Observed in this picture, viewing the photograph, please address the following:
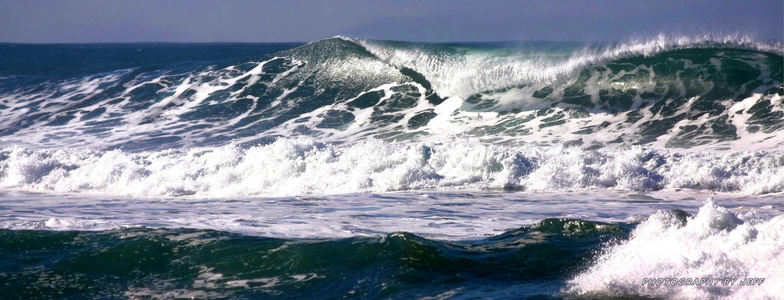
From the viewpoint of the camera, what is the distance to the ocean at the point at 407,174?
243 inches

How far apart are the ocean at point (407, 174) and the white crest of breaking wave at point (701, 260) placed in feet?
0.06

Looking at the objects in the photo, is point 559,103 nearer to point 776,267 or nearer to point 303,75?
point 303,75

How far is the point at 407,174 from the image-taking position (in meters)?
13.0

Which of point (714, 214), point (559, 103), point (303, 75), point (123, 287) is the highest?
point (303, 75)

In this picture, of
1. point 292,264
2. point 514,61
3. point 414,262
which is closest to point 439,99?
point 514,61

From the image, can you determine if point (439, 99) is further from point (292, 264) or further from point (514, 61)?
point (292, 264)

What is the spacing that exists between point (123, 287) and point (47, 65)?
31.1 metres

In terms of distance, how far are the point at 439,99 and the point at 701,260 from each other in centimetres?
1463

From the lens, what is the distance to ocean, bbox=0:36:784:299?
6160 millimetres

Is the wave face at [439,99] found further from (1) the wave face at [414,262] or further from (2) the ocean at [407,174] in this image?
(1) the wave face at [414,262]

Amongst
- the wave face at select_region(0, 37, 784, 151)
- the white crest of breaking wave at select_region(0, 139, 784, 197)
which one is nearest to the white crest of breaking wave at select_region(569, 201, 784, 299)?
the white crest of breaking wave at select_region(0, 139, 784, 197)

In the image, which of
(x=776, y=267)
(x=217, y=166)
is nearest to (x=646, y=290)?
(x=776, y=267)

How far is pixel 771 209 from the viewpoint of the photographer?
9891 millimetres

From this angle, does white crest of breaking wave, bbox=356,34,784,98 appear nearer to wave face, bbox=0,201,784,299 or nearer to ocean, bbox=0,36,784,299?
ocean, bbox=0,36,784,299
